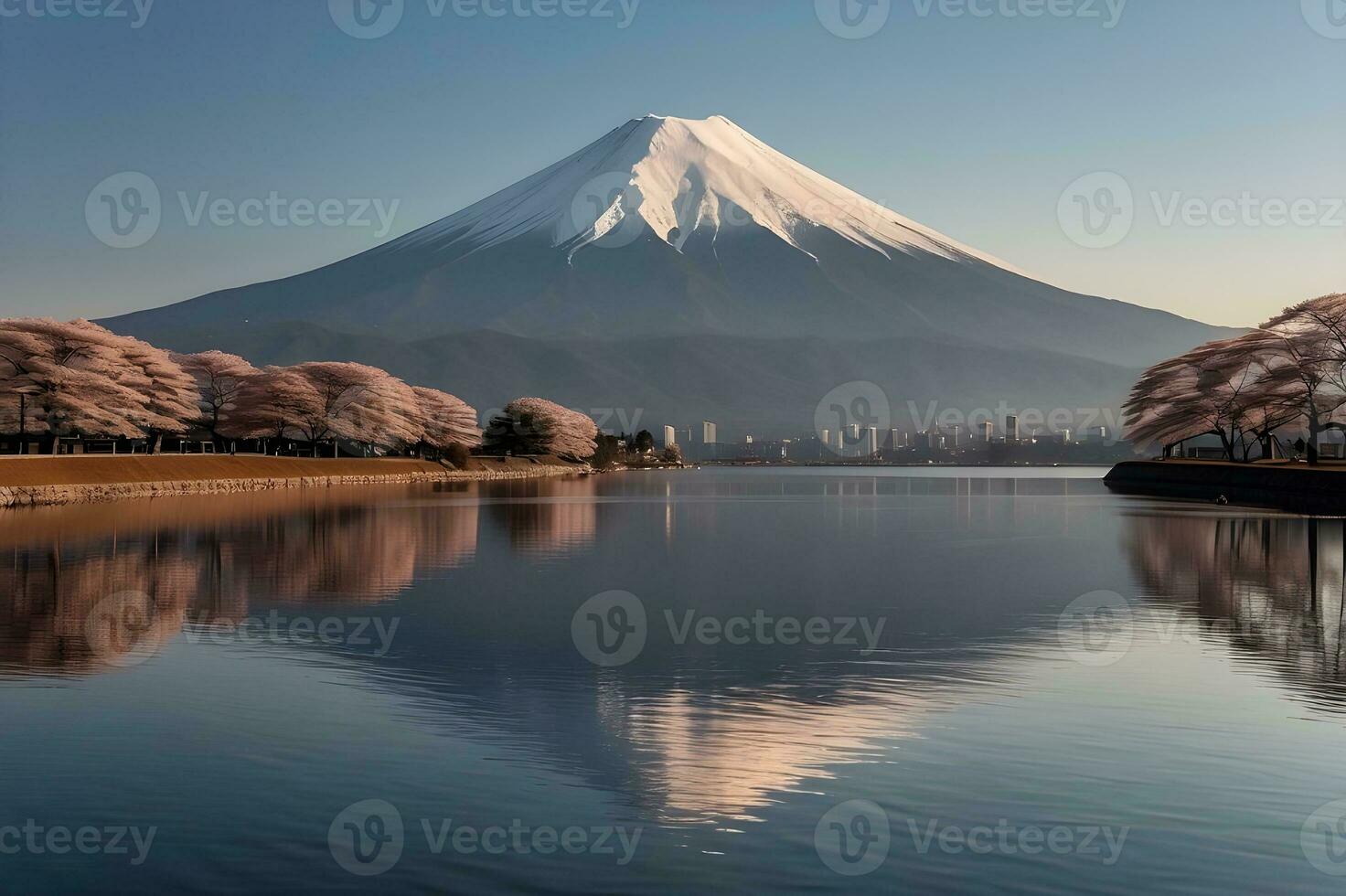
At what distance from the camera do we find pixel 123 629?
18.5m

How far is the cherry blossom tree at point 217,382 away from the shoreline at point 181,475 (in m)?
11.7

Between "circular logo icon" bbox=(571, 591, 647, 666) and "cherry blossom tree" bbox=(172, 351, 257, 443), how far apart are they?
92.7 metres

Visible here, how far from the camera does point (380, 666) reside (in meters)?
15.6

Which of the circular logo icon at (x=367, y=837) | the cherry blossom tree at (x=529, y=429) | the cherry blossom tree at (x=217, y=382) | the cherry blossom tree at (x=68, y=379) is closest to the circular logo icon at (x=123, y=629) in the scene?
the circular logo icon at (x=367, y=837)

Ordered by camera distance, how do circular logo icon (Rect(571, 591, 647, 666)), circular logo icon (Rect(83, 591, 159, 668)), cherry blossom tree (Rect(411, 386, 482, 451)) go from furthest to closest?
cherry blossom tree (Rect(411, 386, 482, 451)) < circular logo icon (Rect(571, 591, 647, 666)) < circular logo icon (Rect(83, 591, 159, 668))

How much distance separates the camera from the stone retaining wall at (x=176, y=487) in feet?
187

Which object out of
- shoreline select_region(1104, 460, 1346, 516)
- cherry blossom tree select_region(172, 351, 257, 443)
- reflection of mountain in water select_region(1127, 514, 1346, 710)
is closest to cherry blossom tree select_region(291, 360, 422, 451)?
cherry blossom tree select_region(172, 351, 257, 443)

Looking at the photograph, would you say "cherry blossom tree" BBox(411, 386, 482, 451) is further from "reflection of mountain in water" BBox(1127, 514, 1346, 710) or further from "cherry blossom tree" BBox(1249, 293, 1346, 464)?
"reflection of mountain in water" BBox(1127, 514, 1346, 710)

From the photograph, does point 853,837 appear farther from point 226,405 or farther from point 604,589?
point 226,405

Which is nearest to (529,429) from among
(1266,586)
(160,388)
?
(160,388)

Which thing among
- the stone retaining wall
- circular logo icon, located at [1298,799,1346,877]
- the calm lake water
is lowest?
circular logo icon, located at [1298,799,1346,877]

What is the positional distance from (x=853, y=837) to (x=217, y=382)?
109870 millimetres

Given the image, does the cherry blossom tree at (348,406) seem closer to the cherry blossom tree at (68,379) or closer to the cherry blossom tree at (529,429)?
the cherry blossom tree at (529,429)

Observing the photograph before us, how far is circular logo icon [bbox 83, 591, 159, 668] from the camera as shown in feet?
53.2
